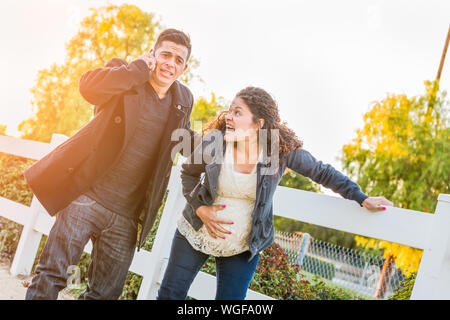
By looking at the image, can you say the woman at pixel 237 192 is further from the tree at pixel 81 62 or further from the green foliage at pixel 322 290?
the tree at pixel 81 62

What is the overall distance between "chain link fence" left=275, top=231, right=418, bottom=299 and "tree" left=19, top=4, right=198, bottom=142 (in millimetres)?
14110

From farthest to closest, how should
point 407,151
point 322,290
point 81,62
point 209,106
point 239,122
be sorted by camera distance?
point 209,106, point 81,62, point 407,151, point 322,290, point 239,122

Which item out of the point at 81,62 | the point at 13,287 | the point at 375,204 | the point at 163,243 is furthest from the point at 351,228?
the point at 81,62

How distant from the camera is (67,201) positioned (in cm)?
248

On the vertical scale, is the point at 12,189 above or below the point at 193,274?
below

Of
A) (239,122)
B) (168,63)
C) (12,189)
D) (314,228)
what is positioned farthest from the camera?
(314,228)

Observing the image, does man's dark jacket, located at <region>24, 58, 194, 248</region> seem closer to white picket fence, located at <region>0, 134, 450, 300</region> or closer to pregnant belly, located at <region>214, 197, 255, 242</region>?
pregnant belly, located at <region>214, 197, 255, 242</region>

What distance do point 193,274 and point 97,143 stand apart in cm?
98

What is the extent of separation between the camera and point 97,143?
2510mm

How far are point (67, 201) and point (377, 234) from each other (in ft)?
6.09

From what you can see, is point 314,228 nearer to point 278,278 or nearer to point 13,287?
point 13,287

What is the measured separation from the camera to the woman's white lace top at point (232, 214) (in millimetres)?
2361

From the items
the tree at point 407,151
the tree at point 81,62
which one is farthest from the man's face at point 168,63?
the tree at point 81,62

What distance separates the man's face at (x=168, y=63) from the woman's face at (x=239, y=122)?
443 mm
